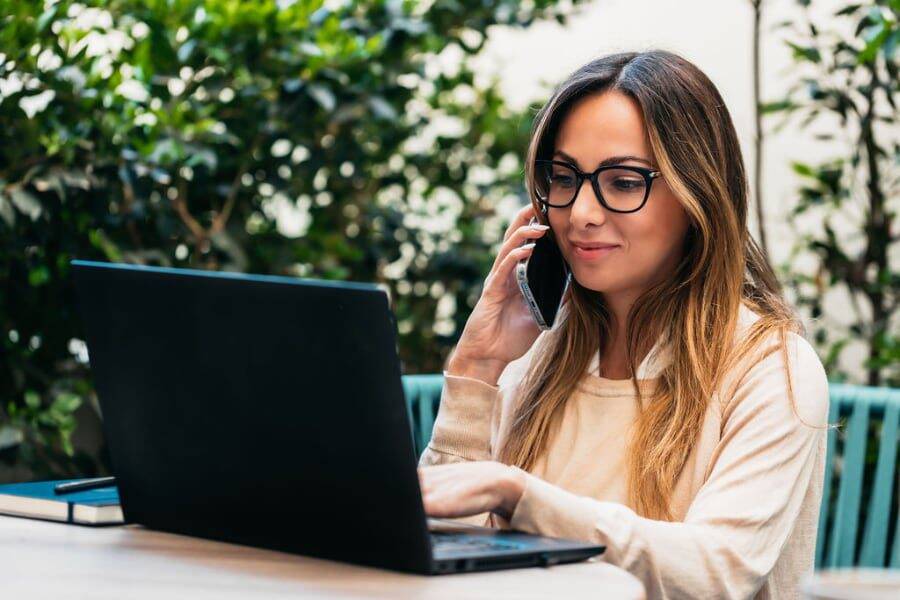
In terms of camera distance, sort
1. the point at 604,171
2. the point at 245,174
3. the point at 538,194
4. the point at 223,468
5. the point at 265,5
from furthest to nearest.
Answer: the point at 245,174
the point at 265,5
the point at 538,194
the point at 604,171
the point at 223,468

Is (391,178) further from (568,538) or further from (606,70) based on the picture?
(568,538)

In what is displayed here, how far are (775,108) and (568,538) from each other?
180cm

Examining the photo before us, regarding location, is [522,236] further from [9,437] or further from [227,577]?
[9,437]

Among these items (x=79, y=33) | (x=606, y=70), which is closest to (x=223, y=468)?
(x=606, y=70)

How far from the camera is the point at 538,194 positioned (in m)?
1.54

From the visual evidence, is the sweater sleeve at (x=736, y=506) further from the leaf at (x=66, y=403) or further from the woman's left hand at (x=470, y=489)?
the leaf at (x=66, y=403)

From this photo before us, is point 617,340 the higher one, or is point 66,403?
point 617,340

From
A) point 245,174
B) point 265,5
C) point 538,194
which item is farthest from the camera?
point 245,174

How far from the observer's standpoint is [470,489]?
1079mm

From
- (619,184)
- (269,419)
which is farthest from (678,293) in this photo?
(269,419)

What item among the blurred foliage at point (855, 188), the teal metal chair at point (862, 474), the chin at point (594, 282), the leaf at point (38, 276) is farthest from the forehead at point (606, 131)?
the blurred foliage at point (855, 188)

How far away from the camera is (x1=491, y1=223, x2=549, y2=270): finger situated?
155 cm

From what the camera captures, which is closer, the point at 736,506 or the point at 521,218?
the point at 736,506

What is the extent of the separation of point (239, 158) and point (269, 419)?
1515 mm
